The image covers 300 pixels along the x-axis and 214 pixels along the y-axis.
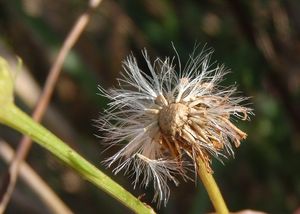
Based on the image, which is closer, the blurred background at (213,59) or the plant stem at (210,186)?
the plant stem at (210,186)

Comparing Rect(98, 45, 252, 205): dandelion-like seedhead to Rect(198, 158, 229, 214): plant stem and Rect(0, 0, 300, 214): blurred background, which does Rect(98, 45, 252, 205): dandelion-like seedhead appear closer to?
Rect(198, 158, 229, 214): plant stem

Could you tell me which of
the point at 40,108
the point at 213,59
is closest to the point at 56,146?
the point at 40,108

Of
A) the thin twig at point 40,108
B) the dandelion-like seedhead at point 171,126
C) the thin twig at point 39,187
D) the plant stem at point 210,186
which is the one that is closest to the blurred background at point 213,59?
the thin twig at point 39,187

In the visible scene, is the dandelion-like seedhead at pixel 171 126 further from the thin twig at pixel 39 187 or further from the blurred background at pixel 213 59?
the thin twig at pixel 39 187

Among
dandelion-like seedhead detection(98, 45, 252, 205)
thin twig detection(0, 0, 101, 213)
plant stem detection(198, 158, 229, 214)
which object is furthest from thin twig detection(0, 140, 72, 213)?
plant stem detection(198, 158, 229, 214)

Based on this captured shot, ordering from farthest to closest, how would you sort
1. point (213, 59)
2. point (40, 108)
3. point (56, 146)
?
point (213, 59)
point (40, 108)
point (56, 146)

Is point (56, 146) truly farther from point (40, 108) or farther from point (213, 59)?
point (213, 59)

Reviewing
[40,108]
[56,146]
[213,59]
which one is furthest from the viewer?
[213,59]

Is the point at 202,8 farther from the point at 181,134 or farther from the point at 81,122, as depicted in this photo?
the point at 181,134
